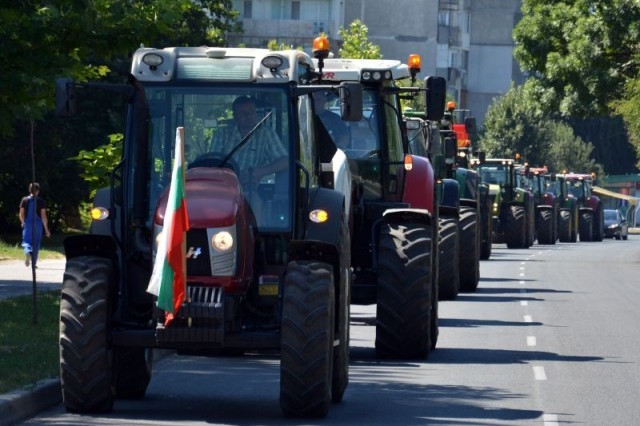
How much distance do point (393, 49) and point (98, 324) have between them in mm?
88538

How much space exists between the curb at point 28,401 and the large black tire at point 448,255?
43.5 ft

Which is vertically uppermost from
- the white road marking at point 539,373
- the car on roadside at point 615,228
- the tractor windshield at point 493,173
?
the white road marking at point 539,373

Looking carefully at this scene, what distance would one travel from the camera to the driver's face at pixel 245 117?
41.9 feet

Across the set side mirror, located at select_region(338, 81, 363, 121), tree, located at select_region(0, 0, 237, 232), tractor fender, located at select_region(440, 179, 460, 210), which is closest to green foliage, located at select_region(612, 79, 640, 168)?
tractor fender, located at select_region(440, 179, 460, 210)

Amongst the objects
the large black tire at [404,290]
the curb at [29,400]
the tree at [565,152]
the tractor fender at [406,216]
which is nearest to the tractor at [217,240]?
the curb at [29,400]

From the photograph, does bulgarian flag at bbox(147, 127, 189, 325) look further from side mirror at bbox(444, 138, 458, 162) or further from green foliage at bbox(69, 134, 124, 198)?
side mirror at bbox(444, 138, 458, 162)

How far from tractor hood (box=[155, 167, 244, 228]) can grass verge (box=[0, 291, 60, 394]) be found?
6.35 ft

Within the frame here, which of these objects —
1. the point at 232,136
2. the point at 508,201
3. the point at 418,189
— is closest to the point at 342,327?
the point at 232,136

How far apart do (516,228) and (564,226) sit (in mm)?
13677

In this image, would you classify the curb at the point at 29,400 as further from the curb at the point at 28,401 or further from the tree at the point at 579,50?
the tree at the point at 579,50

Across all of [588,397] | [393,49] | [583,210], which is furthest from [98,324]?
[393,49]

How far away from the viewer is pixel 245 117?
12.8 meters

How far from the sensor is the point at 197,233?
469 inches

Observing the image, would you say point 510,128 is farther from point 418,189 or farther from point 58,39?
point 58,39
